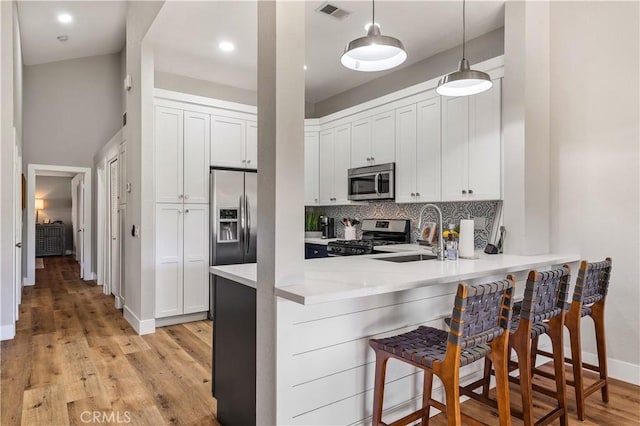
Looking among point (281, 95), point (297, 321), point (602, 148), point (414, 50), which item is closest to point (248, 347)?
point (297, 321)

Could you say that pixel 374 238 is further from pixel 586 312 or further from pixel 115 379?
pixel 115 379

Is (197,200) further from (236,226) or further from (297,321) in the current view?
(297,321)

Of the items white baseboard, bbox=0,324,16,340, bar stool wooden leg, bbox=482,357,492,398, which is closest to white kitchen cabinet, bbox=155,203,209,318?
white baseboard, bbox=0,324,16,340

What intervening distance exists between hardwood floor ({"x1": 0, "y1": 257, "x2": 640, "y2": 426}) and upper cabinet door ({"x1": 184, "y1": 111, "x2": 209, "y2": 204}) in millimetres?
1443

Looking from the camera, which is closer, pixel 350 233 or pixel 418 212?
pixel 418 212

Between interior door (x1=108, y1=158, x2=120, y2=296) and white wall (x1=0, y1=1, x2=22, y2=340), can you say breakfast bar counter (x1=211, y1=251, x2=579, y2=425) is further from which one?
interior door (x1=108, y1=158, x2=120, y2=296)

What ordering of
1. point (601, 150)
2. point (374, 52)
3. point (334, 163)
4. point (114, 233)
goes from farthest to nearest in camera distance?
point (114, 233) → point (334, 163) → point (601, 150) → point (374, 52)

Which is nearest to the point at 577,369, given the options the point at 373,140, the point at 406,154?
the point at 406,154

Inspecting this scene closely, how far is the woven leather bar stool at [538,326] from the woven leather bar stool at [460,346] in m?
0.23

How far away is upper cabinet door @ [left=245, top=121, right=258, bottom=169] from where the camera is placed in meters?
4.64

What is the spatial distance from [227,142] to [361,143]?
1.55 m

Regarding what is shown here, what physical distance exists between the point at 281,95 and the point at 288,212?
510mm

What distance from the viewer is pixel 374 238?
15.4 feet

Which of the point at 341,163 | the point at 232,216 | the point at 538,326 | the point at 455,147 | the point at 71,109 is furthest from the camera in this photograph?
the point at 71,109
